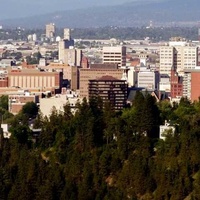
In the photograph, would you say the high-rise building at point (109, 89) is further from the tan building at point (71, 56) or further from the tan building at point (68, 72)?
the tan building at point (71, 56)

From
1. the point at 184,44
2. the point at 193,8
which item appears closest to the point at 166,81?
the point at 184,44

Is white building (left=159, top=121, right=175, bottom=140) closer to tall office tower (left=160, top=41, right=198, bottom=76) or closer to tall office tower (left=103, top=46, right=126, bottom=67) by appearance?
tall office tower (left=160, top=41, right=198, bottom=76)

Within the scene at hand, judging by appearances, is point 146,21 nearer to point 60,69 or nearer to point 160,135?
point 60,69

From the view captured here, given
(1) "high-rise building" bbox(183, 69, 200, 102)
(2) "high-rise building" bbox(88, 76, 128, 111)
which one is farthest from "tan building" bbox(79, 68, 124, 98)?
(2) "high-rise building" bbox(88, 76, 128, 111)

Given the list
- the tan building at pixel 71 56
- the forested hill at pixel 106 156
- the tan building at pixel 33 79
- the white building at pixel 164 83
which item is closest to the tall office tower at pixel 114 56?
the white building at pixel 164 83

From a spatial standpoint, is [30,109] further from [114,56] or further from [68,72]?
[114,56]
